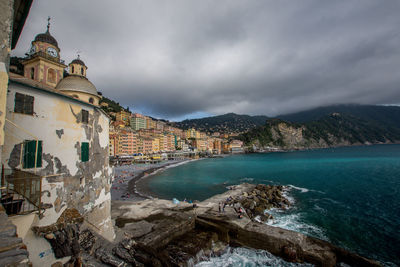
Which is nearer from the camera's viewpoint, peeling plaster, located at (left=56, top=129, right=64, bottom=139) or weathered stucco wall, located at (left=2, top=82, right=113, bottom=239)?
weathered stucco wall, located at (left=2, top=82, right=113, bottom=239)

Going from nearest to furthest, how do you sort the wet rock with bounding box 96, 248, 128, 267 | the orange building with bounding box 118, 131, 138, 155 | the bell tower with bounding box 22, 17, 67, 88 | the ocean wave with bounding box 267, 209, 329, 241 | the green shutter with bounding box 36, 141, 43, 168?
the green shutter with bounding box 36, 141, 43, 168, the wet rock with bounding box 96, 248, 128, 267, the bell tower with bounding box 22, 17, 67, 88, the ocean wave with bounding box 267, 209, 329, 241, the orange building with bounding box 118, 131, 138, 155

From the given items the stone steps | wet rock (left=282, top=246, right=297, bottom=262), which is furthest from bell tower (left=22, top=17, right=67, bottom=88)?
wet rock (left=282, top=246, right=297, bottom=262)

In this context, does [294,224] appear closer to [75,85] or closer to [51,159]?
[51,159]

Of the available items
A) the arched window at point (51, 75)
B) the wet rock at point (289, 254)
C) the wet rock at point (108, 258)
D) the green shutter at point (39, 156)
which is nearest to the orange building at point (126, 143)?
the arched window at point (51, 75)

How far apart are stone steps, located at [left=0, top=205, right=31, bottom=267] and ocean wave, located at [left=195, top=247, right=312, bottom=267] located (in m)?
11.3

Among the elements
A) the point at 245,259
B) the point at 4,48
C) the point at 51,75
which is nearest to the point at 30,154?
the point at 4,48

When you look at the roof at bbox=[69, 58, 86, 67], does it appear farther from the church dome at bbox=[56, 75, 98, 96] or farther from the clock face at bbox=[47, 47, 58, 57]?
the church dome at bbox=[56, 75, 98, 96]

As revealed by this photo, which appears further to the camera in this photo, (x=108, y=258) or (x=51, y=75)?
(x=51, y=75)

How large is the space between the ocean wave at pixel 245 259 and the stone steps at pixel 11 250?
11.3 metres

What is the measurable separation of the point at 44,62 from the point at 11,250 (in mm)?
18882

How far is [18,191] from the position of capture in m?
5.10

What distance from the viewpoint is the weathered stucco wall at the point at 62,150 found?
5258 mm

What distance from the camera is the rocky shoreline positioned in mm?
6607

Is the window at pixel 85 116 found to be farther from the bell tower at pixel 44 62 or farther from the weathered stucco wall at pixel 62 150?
the bell tower at pixel 44 62
